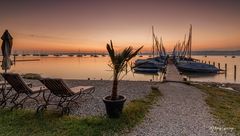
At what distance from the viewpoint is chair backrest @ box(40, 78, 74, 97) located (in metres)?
6.96

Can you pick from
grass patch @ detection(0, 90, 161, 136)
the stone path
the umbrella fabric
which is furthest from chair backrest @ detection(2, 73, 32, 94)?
the stone path

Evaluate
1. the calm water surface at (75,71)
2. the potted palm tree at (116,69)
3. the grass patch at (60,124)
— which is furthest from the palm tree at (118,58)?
the calm water surface at (75,71)

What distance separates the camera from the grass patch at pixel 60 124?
5719 millimetres

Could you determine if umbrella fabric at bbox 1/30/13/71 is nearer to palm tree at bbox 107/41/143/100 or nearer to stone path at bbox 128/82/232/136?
palm tree at bbox 107/41/143/100

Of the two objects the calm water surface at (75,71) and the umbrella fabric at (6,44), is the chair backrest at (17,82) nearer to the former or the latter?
the umbrella fabric at (6,44)

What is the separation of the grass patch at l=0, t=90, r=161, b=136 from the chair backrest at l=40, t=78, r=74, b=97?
68cm

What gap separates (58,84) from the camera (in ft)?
23.2

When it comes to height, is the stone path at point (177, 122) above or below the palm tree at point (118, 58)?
below

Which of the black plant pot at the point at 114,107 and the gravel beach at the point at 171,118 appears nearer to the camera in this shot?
the gravel beach at the point at 171,118

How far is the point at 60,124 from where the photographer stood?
6.21 m

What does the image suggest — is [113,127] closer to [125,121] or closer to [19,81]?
[125,121]

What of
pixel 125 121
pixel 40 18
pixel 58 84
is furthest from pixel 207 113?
pixel 40 18

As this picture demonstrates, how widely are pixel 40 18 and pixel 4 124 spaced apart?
70.7 ft

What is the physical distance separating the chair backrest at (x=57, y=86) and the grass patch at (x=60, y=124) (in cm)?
68
